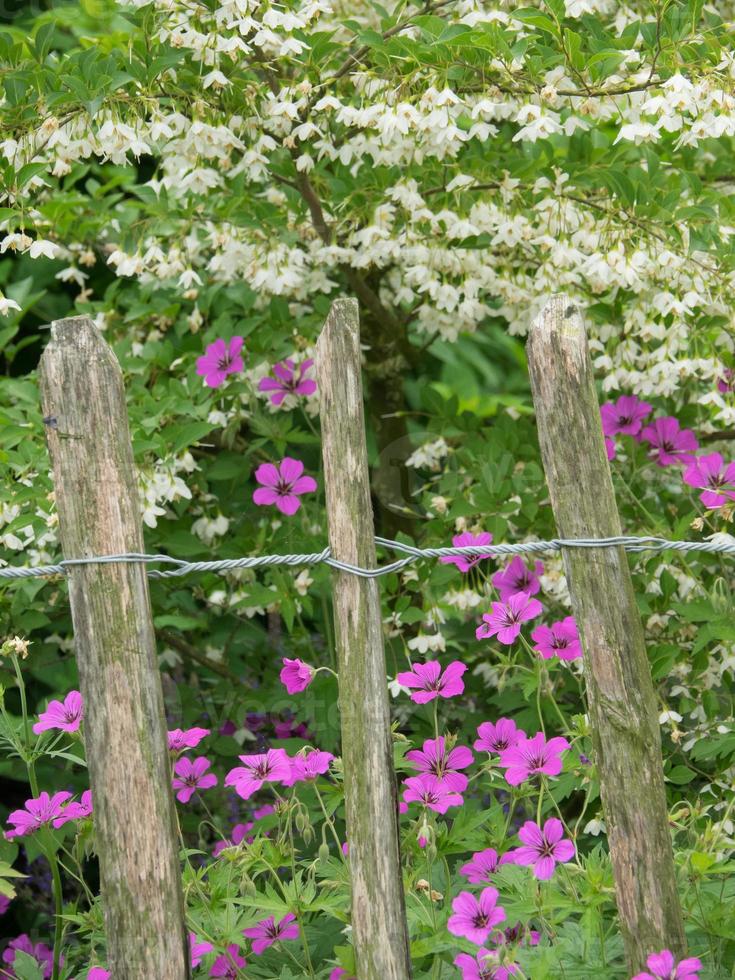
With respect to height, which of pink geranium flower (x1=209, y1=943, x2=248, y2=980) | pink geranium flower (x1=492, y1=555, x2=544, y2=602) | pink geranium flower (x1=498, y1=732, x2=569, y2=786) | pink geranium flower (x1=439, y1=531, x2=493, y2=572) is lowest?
pink geranium flower (x1=209, y1=943, x2=248, y2=980)

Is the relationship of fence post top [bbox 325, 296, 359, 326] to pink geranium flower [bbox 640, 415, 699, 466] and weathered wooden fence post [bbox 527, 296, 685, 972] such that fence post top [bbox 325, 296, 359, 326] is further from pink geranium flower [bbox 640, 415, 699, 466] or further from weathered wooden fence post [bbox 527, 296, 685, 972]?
Result: pink geranium flower [bbox 640, 415, 699, 466]

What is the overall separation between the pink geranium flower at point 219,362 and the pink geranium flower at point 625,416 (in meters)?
0.82

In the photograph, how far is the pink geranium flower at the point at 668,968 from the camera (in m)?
1.50

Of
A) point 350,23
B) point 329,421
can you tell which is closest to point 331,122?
point 350,23

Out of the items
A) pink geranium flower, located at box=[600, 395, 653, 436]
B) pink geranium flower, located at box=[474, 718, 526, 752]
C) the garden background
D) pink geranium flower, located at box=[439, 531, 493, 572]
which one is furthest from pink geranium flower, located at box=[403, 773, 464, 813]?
pink geranium flower, located at box=[600, 395, 653, 436]

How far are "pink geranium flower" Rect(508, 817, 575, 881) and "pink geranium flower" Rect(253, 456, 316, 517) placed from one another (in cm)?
99

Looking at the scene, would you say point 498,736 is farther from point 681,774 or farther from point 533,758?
point 681,774

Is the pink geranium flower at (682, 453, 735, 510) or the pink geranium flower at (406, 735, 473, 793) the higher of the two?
the pink geranium flower at (682, 453, 735, 510)

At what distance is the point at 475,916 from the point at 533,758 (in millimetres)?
269

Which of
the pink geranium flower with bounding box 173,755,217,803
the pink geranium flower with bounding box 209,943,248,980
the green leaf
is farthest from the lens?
the green leaf

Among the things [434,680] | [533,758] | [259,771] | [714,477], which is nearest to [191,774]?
[259,771]

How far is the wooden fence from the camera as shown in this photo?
1.61 meters

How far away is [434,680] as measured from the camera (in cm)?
191

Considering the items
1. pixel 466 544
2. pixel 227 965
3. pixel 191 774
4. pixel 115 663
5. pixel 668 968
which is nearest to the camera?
pixel 668 968
